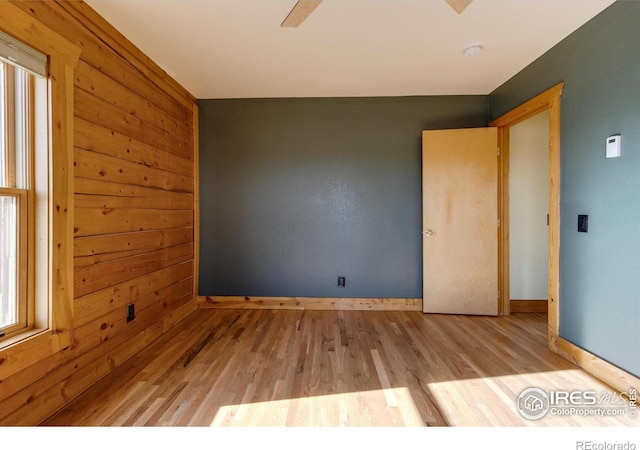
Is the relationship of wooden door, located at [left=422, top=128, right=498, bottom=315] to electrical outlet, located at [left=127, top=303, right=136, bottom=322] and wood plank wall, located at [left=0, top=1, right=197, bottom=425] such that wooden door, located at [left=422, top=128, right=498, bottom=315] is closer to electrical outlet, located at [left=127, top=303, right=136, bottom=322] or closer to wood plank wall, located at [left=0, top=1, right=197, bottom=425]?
wood plank wall, located at [left=0, top=1, right=197, bottom=425]

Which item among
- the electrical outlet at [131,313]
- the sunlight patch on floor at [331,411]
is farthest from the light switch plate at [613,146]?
the electrical outlet at [131,313]

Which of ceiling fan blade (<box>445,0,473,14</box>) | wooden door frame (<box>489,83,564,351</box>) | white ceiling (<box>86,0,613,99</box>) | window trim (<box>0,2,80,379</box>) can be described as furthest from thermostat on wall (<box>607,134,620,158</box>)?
window trim (<box>0,2,80,379</box>)

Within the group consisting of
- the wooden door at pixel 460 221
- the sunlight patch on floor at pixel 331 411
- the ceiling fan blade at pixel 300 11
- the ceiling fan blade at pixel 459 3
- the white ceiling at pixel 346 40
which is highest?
the white ceiling at pixel 346 40

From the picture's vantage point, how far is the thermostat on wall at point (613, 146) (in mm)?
1979

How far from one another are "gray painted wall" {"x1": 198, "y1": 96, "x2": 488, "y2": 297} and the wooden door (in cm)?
19

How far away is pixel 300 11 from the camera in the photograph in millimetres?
1791

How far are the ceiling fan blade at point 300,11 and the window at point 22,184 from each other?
137 centimetres

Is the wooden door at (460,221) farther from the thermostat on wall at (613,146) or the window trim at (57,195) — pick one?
the window trim at (57,195)

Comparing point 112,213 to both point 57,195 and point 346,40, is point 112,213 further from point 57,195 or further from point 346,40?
point 346,40

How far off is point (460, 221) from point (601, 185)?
4.69 feet

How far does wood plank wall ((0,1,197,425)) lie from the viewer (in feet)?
5.87

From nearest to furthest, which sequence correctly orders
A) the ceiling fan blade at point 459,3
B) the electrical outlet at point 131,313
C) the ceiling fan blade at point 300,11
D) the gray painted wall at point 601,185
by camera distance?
the ceiling fan blade at point 459,3, the ceiling fan blade at point 300,11, the gray painted wall at point 601,185, the electrical outlet at point 131,313

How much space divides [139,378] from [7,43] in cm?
202

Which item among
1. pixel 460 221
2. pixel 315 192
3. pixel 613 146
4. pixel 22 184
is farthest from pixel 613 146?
pixel 22 184
